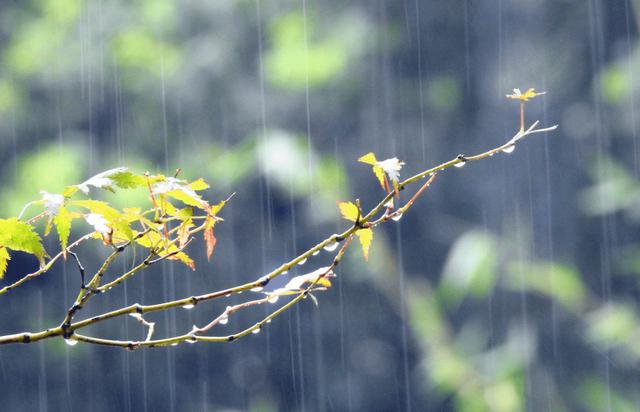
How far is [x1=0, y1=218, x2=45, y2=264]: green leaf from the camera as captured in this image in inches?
22.5

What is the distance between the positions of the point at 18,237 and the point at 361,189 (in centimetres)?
226

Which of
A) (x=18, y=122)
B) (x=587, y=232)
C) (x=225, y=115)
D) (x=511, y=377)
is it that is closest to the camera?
(x=511, y=377)

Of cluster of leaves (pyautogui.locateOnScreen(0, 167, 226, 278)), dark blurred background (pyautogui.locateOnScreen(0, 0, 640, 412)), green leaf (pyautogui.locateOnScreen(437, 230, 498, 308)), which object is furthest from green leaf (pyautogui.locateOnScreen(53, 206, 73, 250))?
green leaf (pyautogui.locateOnScreen(437, 230, 498, 308))

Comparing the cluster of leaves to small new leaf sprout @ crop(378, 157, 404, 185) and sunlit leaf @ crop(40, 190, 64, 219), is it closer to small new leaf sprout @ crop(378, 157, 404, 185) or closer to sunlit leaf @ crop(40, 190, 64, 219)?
sunlit leaf @ crop(40, 190, 64, 219)

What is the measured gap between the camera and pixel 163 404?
285cm

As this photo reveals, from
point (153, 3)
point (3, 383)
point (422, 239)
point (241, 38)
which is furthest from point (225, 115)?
point (3, 383)

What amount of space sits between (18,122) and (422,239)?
161 cm

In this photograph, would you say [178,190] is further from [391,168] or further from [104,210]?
[391,168]

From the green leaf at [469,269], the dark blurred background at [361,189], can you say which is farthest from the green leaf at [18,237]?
the green leaf at [469,269]

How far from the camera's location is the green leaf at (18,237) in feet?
1.87

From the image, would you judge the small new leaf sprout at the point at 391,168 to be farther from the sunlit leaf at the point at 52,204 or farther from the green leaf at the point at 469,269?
the green leaf at the point at 469,269

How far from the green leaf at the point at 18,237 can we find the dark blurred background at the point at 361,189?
2.00m

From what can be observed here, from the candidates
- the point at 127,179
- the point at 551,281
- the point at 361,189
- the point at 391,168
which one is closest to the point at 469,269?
the point at 551,281

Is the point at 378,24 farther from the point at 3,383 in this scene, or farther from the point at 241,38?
the point at 3,383
